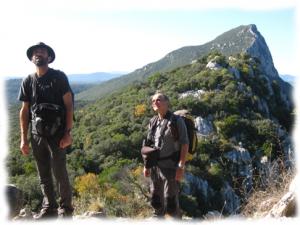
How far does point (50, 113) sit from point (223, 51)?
328 feet

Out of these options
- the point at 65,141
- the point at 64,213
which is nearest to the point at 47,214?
the point at 64,213

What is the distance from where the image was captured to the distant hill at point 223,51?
3561 inches

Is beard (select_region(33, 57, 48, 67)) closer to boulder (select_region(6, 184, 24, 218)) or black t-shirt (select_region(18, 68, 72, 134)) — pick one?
black t-shirt (select_region(18, 68, 72, 134))

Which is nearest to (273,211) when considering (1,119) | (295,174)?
(295,174)

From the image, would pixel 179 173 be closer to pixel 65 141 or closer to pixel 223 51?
pixel 65 141

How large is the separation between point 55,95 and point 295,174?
267 centimetres

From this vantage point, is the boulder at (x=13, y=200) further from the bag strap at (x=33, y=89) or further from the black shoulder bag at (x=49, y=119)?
the bag strap at (x=33, y=89)

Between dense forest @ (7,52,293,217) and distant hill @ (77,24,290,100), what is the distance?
29.3 m

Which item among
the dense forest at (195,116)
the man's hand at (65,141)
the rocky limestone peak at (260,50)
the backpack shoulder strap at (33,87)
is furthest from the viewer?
the rocky limestone peak at (260,50)

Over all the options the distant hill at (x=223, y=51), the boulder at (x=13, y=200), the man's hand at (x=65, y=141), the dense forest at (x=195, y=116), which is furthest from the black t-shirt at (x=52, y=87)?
the distant hill at (x=223, y=51)

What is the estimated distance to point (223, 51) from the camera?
10231cm

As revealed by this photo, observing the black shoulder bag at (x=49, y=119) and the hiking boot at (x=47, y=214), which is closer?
the black shoulder bag at (x=49, y=119)

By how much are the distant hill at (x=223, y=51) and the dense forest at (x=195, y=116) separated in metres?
29.3

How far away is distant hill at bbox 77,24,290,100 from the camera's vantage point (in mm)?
90438
